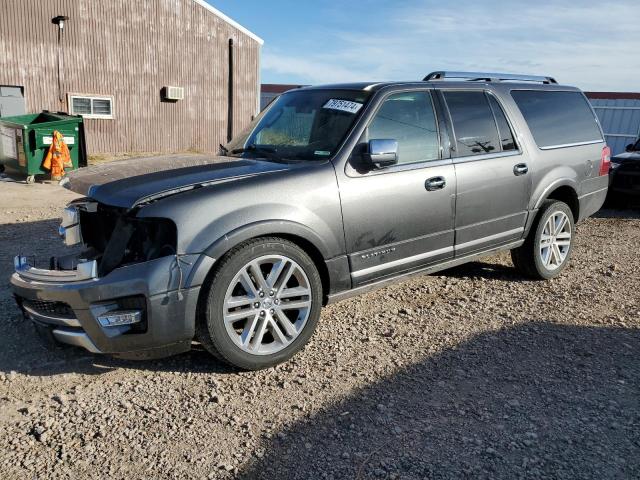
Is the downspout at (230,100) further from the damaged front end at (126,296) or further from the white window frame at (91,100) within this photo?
the damaged front end at (126,296)

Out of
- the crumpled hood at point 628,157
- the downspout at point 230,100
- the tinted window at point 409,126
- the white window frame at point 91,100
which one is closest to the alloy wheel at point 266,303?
the tinted window at point 409,126

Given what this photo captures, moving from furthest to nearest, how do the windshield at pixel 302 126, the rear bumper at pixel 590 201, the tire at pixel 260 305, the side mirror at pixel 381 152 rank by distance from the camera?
the rear bumper at pixel 590 201
the windshield at pixel 302 126
the side mirror at pixel 381 152
the tire at pixel 260 305

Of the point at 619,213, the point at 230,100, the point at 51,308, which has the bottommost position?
the point at 619,213

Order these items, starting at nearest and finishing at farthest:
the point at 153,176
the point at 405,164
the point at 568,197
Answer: the point at 153,176 < the point at 405,164 < the point at 568,197

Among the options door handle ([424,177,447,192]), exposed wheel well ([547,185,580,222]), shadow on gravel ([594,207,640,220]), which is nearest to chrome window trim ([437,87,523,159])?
door handle ([424,177,447,192])

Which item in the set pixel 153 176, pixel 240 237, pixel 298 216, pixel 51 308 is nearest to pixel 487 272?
pixel 298 216

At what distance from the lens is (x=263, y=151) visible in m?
4.23

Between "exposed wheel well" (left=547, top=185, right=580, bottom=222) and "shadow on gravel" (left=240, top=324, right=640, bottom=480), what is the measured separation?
6.50 feet

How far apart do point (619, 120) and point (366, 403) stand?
1655 centimetres

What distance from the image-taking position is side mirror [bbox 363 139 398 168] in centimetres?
367

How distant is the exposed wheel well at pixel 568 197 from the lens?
541 cm

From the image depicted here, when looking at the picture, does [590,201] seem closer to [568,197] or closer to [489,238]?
[568,197]

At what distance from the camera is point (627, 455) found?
265 cm

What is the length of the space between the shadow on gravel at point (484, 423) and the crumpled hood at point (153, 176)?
155 cm
